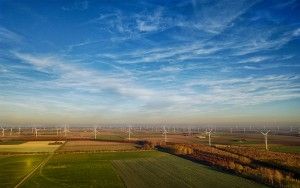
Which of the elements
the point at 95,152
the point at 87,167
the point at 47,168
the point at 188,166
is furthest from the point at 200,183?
the point at 95,152

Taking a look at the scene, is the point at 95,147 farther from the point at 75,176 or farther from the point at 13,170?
the point at 75,176

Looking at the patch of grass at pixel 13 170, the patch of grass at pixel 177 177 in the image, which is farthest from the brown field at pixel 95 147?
the patch of grass at pixel 177 177

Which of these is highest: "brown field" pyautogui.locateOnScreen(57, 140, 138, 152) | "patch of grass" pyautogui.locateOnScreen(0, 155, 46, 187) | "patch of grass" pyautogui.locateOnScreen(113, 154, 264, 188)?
"brown field" pyautogui.locateOnScreen(57, 140, 138, 152)

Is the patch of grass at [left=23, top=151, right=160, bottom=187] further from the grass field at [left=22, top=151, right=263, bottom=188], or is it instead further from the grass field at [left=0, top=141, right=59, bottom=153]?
the grass field at [left=0, top=141, right=59, bottom=153]

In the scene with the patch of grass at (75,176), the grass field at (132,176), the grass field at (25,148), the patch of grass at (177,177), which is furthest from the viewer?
the grass field at (25,148)

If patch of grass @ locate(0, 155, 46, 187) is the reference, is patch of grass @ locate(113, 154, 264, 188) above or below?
below

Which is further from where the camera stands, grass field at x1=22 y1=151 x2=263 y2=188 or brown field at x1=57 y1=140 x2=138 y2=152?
brown field at x1=57 y1=140 x2=138 y2=152

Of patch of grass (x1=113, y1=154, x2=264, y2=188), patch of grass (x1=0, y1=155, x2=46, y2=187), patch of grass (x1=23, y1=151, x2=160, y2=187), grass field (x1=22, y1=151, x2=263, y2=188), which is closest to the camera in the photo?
patch of grass (x1=113, y1=154, x2=264, y2=188)

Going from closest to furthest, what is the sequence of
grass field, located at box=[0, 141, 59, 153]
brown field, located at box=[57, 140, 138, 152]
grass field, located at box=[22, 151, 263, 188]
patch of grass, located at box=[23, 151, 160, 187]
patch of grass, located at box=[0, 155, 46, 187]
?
grass field, located at box=[22, 151, 263, 188] < patch of grass, located at box=[23, 151, 160, 187] < patch of grass, located at box=[0, 155, 46, 187] < grass field, located at box=[0, 141, 59, 153] < brown field, located at box=[57, 140, 138, 152]

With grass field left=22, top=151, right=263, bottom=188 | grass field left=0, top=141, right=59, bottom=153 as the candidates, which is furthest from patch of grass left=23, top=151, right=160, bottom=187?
grass field left=0, top=141, right=59, bottom=153

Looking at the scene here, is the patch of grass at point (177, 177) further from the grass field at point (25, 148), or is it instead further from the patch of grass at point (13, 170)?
the grass field at point (25, 148)

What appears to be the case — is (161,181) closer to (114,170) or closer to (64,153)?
(114,170)

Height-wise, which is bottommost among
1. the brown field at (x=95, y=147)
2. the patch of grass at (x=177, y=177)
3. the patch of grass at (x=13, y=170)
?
the patch of grass at (x=177, y=177)
